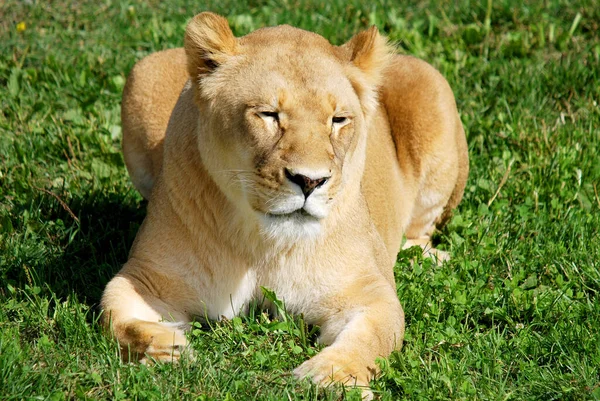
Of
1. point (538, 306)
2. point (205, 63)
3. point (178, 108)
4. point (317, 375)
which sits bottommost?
point (538, 306)

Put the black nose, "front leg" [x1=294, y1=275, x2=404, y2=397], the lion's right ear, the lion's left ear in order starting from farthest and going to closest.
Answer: the lion's left ear → the lion's right ear → "front leg" [x1=294, y1=275, x2=404, y2=397] → the black nose

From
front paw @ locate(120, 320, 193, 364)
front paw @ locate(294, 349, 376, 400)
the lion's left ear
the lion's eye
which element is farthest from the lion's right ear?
front paw @ locate(294, 349, 376, 400)

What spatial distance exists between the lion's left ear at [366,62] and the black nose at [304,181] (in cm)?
74

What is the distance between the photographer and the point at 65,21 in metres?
7.00

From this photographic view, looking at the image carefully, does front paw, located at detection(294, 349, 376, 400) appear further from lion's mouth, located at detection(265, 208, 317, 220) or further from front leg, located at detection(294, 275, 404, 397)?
lion's mouth, located at detection(265, 208, 317, 220)

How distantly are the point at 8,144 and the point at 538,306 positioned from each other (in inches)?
127

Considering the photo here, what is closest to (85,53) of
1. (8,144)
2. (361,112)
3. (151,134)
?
(8,144)

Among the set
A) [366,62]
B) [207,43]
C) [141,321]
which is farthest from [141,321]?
[366,62]

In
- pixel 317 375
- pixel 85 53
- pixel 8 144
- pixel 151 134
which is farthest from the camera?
pixel 85 53

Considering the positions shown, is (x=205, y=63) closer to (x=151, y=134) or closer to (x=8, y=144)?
(x=151, y=134)

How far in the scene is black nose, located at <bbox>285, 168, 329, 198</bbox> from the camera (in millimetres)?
3330

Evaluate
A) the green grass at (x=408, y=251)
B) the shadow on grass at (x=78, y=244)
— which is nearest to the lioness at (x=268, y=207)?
the green grass at (x=408, y=251)

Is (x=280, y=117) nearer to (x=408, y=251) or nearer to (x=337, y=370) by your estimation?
(x=337, y=370)

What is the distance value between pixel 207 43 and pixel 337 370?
1409 mm
